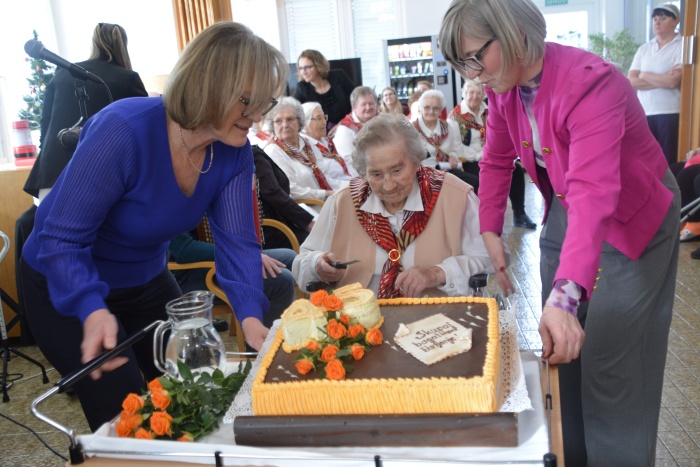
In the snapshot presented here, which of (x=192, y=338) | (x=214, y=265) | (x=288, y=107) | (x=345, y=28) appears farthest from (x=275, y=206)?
(x=345, y=28)

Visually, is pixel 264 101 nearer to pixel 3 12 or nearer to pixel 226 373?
pixel 226 373

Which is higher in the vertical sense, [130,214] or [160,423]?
[130,214]

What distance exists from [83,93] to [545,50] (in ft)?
5.39

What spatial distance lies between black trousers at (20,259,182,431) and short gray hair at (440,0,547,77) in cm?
95

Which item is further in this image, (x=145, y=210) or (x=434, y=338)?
(x=145, y=210)

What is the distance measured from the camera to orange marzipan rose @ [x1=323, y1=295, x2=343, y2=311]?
1.19 meters

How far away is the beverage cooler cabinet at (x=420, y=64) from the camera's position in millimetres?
10352

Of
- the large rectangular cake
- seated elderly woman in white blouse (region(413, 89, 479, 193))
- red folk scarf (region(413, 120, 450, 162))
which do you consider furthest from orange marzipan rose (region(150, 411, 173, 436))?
red folk scarf (region(413, 120, 450, 162))

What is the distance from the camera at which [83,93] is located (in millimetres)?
2328

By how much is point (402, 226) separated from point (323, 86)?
4186 mm

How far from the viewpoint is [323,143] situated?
4.96 metres

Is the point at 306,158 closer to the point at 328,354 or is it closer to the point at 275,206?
the point at 275,206

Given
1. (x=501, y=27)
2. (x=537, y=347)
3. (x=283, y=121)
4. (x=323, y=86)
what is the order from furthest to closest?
1. (x=323, y=86)
2. (x=283, y=121)
3. (x=537, y=347)
4. (x=501, y=27)

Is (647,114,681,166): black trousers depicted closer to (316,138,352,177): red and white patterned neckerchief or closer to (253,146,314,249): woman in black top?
(316,138,352,177): red and white patterned neckerchief
